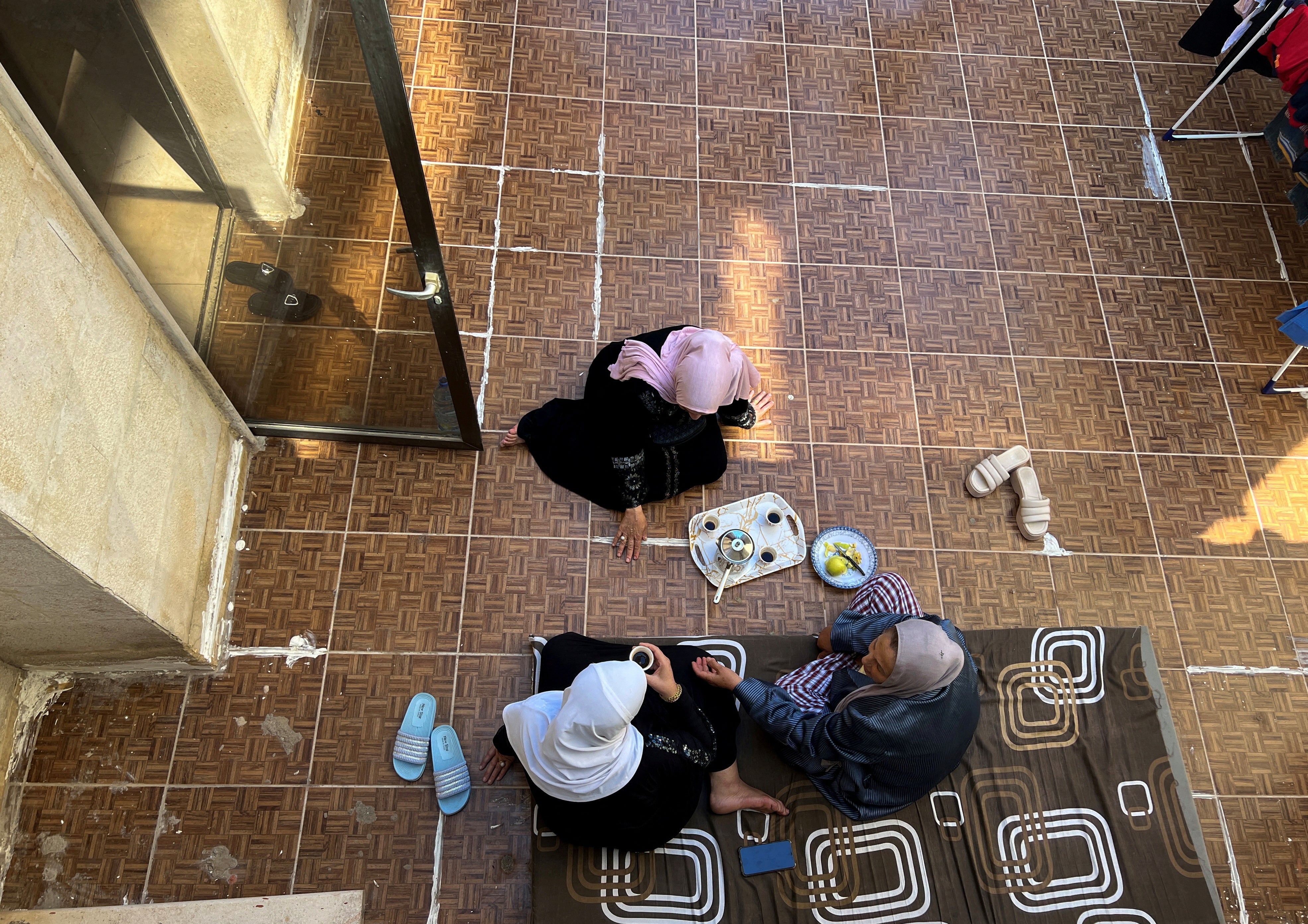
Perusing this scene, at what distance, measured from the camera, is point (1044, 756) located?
300 centimetres

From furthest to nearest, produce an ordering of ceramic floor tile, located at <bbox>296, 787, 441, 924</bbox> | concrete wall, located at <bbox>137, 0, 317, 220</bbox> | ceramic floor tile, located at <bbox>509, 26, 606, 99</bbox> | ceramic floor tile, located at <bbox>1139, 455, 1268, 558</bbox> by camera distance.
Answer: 1. ceramic floor tile, located at <bbox>509, 26, 606, 99</bbox>
2. ceramic floor tile, located at <bbox>1139, 455, 1268, 558</bbox>
3. ceramic floor tile, located at <bbox>296, 787, 441, 924</bbox>
4. concrete wall, located at <bbox>137, 0, 317, 220</bbox>

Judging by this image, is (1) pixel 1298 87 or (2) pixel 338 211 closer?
(2) pixel 338 211

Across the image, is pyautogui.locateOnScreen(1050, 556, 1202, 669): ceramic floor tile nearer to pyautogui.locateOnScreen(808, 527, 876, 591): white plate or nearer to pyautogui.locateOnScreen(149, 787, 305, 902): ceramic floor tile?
pyautogui.locateOnScreen(808, 527, 876, 591): white plate

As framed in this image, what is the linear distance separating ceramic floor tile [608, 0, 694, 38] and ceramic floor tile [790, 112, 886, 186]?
789 millimetres

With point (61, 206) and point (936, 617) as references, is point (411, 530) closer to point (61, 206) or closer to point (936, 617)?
point (61, 206)

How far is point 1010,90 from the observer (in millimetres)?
4375

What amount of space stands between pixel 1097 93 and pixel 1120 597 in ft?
9.29

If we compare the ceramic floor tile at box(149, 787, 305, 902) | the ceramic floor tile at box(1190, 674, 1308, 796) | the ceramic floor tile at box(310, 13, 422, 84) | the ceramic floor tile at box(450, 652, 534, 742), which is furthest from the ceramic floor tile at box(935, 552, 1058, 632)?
the ceramic floor tile at box(310, 13, 422, 84)

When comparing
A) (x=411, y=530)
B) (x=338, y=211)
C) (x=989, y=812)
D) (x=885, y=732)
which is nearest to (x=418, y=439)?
(x=411, y=530)

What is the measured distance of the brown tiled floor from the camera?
2.78 meters

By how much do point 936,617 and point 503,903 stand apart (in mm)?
1799

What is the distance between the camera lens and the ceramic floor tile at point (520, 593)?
3.10m

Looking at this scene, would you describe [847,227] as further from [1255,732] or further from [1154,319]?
[1255,732]

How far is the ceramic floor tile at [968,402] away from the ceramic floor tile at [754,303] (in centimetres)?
61
